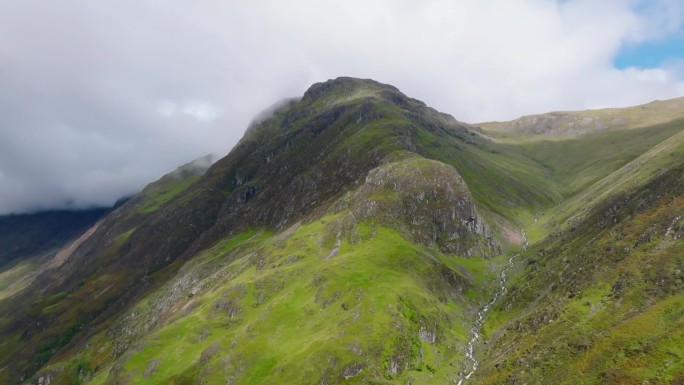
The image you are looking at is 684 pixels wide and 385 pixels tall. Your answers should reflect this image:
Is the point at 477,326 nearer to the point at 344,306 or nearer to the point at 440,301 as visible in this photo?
the point at 440,301

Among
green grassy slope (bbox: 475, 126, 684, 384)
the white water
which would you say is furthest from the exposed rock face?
green grassy slope (bbox: 475, 126, 684, 384)

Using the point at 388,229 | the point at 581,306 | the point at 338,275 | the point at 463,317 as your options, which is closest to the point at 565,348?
the point at 581,306

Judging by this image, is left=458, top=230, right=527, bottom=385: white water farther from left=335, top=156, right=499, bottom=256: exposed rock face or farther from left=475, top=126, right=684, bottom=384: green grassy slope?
left=335, top=156, right=499, bottom=256: exposed rock face

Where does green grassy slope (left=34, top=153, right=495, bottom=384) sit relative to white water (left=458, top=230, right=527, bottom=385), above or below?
above

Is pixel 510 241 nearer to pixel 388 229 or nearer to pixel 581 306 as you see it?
pixel 388 229

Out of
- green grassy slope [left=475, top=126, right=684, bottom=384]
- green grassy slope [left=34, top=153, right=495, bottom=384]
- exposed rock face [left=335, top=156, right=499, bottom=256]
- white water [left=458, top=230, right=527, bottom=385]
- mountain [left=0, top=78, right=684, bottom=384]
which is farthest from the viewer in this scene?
exposed rock face [left=335, top=156, right=499, bottom=256]

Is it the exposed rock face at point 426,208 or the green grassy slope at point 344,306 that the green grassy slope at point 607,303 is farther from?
the exposed rock face at point 426,208

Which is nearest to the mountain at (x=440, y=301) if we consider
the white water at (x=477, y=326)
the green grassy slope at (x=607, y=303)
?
the green grassy slope at (x=607, y=303)

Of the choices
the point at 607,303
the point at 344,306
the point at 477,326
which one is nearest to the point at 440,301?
the point at 477,326
